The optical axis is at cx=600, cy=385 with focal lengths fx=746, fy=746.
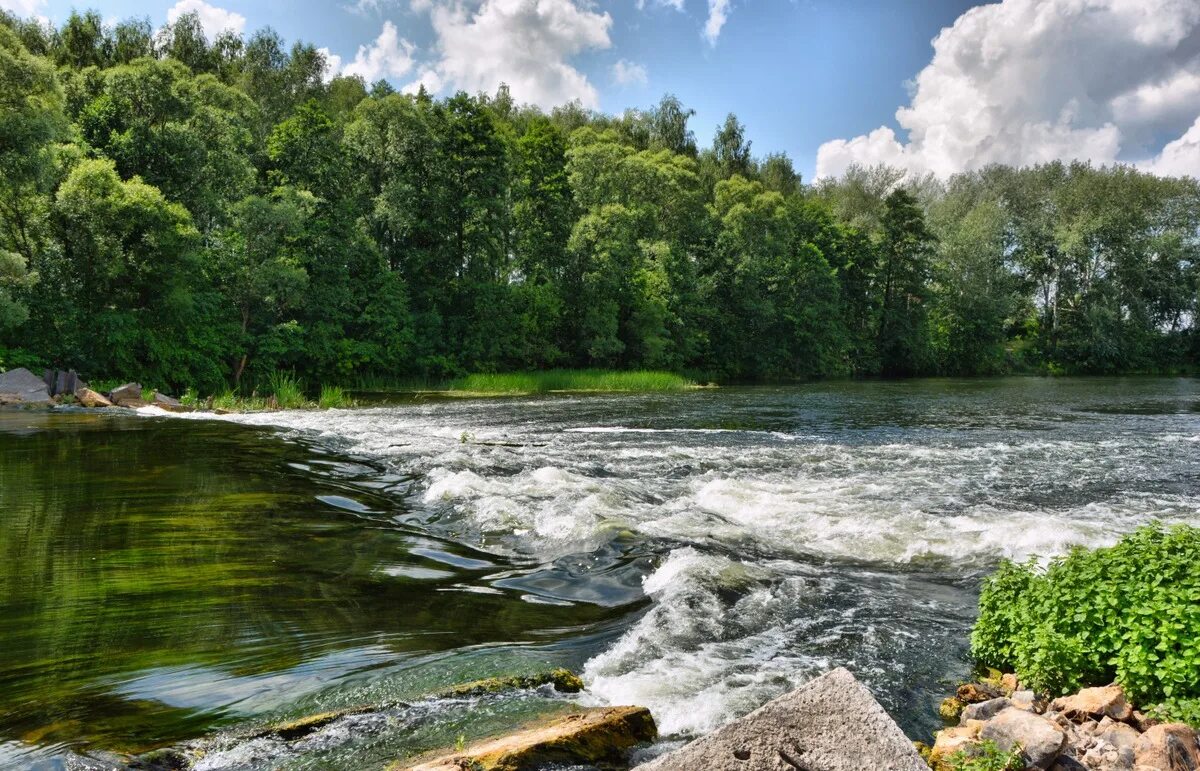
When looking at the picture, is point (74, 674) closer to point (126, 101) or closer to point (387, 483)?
point (387, 483)

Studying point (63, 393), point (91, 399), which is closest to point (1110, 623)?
point (91, 399)

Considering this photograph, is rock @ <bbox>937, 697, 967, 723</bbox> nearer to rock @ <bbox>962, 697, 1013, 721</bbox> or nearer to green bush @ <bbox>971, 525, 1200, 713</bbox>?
rock @ <bbox>962, 697, 1013, 721</bbox>

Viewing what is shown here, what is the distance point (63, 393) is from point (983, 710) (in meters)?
27.2

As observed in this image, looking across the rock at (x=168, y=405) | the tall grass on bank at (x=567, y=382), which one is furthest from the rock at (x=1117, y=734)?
the tall grass on bank at (x=567, y=382)

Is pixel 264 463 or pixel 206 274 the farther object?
pixel 206 274

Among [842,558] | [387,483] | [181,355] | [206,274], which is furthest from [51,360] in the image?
[842,558]

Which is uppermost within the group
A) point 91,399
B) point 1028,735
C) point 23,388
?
point 23,388

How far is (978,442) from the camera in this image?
18766mm

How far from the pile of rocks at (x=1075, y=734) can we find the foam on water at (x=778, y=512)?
725 millimetres

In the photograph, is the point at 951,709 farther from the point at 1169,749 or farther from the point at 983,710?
the point at 1169,749

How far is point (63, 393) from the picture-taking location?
23.6 meters

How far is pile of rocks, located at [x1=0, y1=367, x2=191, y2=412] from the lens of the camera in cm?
2269

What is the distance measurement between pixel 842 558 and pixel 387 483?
767 centimetres

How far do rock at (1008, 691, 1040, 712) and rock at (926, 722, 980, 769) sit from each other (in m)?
0.46
